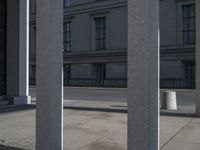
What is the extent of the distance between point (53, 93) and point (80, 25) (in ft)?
141

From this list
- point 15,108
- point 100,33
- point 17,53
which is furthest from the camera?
point 100,33

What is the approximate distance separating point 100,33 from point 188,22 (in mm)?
13433

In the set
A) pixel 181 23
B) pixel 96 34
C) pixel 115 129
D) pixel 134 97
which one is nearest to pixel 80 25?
pixel 96 34

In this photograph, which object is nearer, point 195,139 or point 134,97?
point 134,97

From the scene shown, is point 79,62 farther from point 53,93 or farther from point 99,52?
point 53,93

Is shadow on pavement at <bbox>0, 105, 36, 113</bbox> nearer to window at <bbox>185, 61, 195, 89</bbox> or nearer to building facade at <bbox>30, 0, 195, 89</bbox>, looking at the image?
building facade at <bbox>30, 0, 195, 89</bbox>

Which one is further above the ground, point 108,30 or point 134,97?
point 108,30

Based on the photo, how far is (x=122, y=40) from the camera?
143 feet

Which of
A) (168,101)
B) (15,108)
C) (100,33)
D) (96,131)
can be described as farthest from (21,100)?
(100,33)

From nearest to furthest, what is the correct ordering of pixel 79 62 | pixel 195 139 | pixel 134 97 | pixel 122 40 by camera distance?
pixel 134 97 < pixel 195 139 < pixel 122 40 < pixel 79 62

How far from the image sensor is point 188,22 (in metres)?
39.2

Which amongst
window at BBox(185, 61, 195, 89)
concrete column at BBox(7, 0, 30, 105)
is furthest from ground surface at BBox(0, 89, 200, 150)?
window at BBox(185, 61, 195, 89)

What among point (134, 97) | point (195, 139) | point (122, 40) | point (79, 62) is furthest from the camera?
point (79, 62)

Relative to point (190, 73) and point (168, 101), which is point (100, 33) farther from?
point (168, 101)
